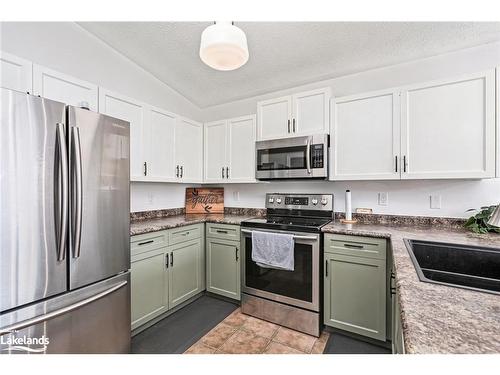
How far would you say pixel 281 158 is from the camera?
243 centimetres

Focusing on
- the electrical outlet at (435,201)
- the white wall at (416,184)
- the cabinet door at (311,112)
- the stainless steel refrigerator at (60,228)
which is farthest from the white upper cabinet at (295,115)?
the stainless steel refrigerator at (60,228)

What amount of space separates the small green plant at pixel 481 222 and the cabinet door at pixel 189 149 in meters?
2.80

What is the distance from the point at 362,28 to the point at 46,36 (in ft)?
8.76

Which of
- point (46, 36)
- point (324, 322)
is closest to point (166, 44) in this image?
point (46, 36)

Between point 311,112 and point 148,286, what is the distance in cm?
231

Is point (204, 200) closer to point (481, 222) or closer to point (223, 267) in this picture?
point (223, 267)

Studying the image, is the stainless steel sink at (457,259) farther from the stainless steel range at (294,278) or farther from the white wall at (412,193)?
the white wall at (412,193)

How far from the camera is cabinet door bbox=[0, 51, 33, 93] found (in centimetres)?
148

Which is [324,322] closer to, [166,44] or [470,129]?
[470,129]

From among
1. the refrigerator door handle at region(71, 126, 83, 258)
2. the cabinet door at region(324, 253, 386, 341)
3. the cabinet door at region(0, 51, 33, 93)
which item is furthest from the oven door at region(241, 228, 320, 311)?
the cabinet door at region(0, 51, 33, 93)

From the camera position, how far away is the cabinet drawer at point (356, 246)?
1747mm

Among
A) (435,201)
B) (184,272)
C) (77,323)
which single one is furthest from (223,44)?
(435,201)
